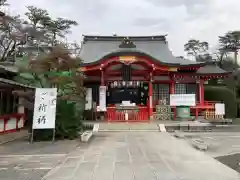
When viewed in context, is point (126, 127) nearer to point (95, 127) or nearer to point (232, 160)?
point (95, 127)

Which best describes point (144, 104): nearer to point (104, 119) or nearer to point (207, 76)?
point (104, 119)

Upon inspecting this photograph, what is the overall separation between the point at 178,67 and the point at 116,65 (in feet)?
15.7

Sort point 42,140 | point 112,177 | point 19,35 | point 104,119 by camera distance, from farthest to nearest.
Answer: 1. point 19,35
2. point 104,119
3. point 42,140
4. point 112,177

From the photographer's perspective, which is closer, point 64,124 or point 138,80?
point 64,124

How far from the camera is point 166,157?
888 centimetres

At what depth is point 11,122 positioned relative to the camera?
653 inches

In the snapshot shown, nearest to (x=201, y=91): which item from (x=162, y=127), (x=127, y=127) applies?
(x=162, y=127)

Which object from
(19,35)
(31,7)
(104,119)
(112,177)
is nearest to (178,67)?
(104,119)

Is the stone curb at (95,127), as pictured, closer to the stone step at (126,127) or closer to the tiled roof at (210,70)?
the stone step at (126,127)

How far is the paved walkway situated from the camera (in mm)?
6637

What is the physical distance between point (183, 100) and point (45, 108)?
11.5m

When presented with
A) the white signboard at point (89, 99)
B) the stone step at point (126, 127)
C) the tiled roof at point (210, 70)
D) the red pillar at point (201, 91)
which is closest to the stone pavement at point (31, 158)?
the stone step at point (126, 127)

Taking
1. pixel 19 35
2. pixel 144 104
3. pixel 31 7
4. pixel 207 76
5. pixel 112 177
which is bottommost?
pixel 112 177

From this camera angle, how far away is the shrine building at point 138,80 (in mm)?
21031
